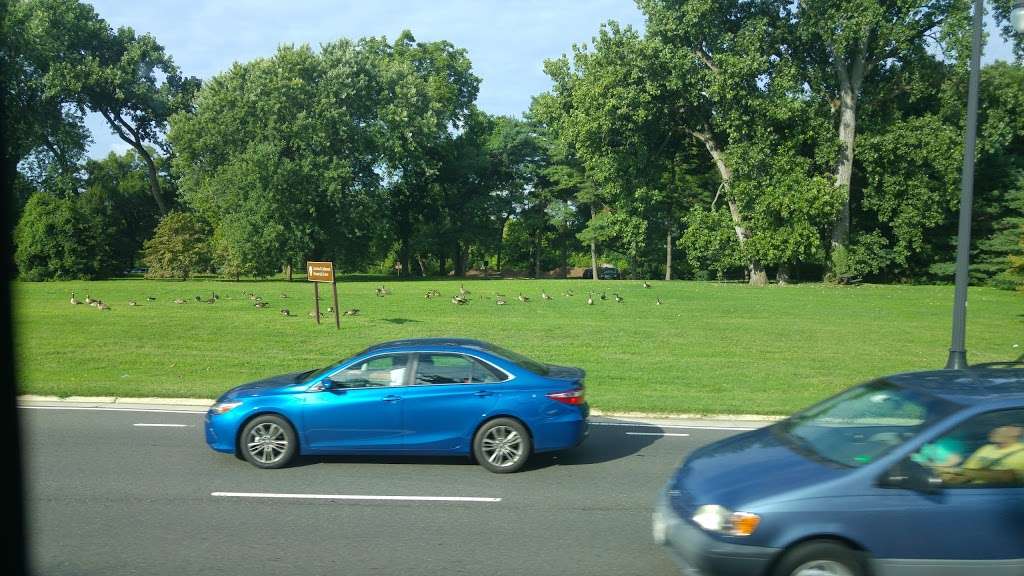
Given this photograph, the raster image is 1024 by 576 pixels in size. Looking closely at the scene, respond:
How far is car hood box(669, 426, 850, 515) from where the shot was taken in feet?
17.5

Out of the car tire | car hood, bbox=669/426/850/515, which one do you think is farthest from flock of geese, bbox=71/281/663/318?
the car tire

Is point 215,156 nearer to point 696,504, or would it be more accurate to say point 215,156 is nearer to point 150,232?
point 150,232

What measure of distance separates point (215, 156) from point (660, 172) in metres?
27.9

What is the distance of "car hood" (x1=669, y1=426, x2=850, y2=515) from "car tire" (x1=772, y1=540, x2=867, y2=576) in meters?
0.37

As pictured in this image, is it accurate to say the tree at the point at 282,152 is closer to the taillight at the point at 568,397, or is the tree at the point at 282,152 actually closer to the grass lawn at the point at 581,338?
the grass lawn at the point at 581,338

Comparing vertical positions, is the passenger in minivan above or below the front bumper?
above

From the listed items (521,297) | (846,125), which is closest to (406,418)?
(521,297)

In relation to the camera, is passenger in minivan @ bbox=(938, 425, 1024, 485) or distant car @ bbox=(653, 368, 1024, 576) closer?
distant car @ bbox=(653, 368, 1024, 576)

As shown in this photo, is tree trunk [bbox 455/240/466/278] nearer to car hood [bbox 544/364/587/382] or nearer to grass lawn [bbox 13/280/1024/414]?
grass lawn [bbox 13/280/1024/414]

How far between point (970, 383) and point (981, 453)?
0.83 metres

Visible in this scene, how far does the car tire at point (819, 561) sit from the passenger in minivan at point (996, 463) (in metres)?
0.86

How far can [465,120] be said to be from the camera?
68.7 metres

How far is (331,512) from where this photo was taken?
772 cm

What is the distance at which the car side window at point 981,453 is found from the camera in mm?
5281
